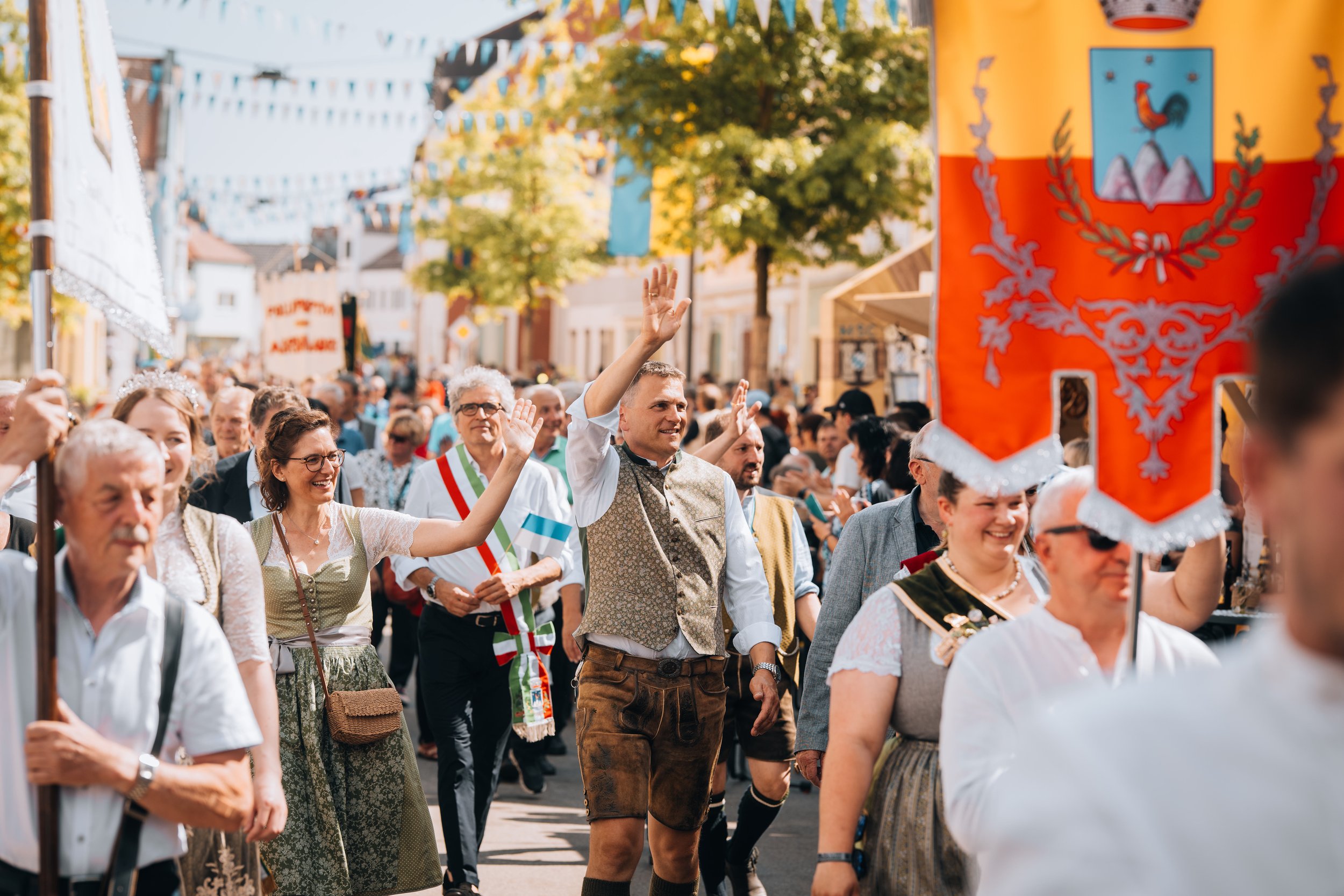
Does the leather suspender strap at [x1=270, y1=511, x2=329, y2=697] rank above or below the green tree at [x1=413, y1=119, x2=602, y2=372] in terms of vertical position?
below

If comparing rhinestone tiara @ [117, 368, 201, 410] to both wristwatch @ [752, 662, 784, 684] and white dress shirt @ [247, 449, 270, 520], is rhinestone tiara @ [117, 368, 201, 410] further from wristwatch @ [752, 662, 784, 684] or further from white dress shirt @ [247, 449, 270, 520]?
wristwatch @ [752, 662, 784, 684]

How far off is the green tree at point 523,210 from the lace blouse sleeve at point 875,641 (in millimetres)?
35978

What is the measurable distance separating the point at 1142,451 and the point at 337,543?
2913mm

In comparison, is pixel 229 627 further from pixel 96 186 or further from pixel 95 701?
pixel 96 186

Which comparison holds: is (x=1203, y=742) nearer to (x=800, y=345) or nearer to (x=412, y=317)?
(x=800, y=345)

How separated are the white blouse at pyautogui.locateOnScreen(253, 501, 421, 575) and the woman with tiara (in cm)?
97

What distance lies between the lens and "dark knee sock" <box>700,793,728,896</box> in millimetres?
5672

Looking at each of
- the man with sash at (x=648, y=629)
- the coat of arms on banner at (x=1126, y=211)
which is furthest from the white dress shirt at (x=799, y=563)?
the coat of arms on banner at (x=1126, y=211)

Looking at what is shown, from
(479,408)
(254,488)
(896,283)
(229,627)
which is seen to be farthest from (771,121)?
(229,627)

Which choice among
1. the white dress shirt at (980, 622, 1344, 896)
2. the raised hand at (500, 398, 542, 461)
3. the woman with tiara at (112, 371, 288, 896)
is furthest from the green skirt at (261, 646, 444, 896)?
the white dress shirt at (980, 622, 1344, 896)

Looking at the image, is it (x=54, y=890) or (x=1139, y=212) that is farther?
(x=1139, y=212)

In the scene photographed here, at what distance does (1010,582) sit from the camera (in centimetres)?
352

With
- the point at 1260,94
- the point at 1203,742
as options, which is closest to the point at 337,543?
the point at 1260,94

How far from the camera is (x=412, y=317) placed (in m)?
99.9
